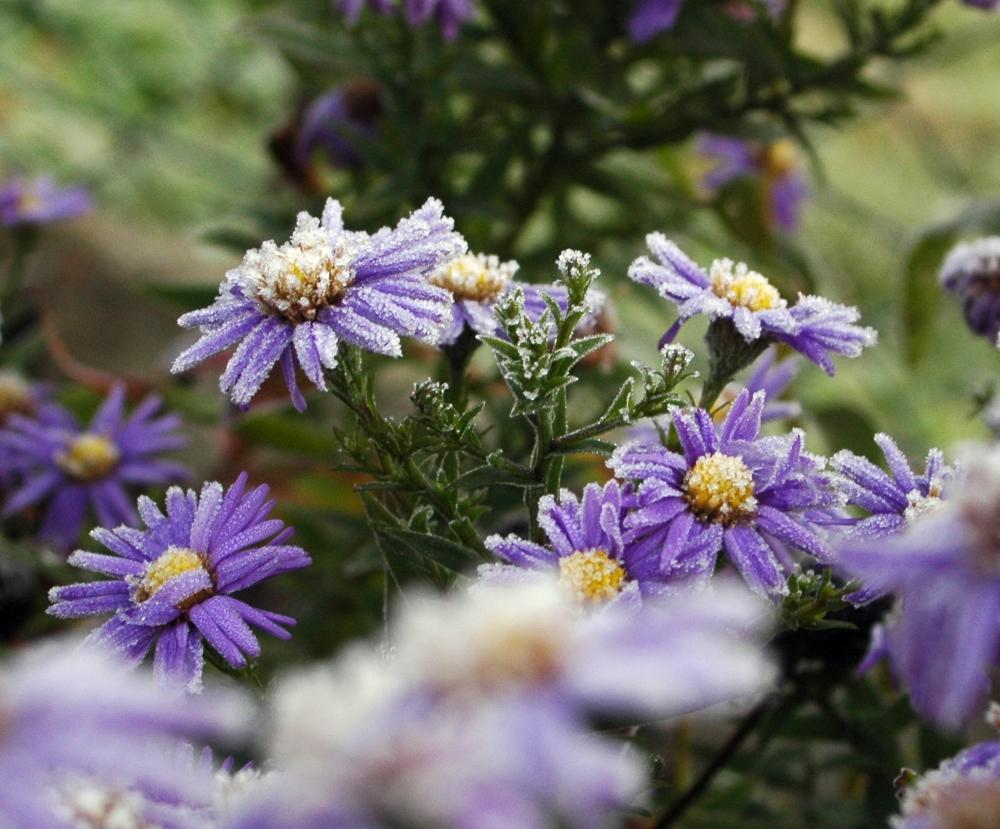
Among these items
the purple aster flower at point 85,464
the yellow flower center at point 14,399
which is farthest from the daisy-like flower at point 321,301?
the yellow flower center at point 14,399

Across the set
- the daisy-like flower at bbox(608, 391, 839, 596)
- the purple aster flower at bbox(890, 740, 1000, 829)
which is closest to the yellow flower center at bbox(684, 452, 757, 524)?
the daisy-like flower at bbox(608, 391, 839, 596)

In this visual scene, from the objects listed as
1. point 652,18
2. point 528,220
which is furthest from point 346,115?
point 652,18

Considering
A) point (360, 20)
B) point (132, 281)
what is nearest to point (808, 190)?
point (360, 20)

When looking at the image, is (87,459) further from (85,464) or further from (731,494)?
(731,494)

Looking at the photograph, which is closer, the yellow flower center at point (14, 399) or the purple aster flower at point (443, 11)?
the purple aster flower at point (443, 11)

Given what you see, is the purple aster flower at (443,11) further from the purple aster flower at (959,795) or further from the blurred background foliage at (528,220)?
the purple aster flower at (959,795)

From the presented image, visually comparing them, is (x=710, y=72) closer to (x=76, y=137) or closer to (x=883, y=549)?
(x=883, y=549)

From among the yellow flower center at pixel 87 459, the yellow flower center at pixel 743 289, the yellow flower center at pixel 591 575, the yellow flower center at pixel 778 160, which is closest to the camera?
the yellow flower center at pixel 591 575

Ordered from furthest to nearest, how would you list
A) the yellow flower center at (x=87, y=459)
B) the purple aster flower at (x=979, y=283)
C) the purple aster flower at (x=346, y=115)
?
the purple aster flower at (x=346, y=115) → the yellow flower center at (x=87, y=459) → the purple aster flower at (x=979, y=283)

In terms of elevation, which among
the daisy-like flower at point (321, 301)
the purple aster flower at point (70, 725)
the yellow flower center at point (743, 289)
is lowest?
the purple aster flower at point (70, 725)
